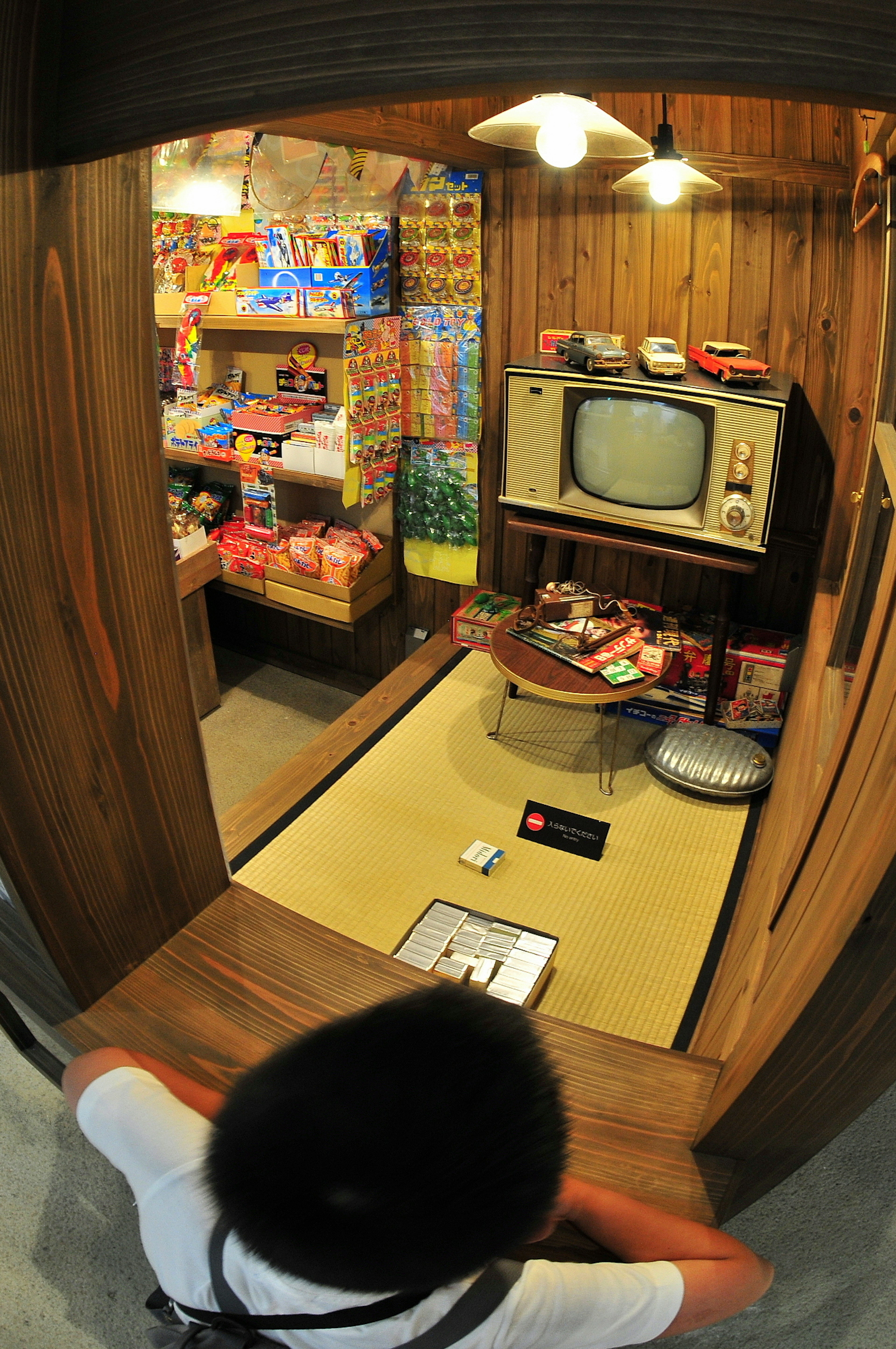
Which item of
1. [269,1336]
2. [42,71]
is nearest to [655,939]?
[269,1336]

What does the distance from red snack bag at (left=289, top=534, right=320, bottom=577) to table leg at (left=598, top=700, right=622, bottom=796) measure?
1.43 meters

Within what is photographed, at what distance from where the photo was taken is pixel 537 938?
198 centimetres

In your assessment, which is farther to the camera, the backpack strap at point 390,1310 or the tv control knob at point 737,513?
the tv control knob at point 737,513

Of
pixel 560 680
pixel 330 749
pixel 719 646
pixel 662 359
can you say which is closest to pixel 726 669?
pixel 719 646

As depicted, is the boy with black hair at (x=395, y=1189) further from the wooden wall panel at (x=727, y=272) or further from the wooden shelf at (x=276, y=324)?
the wooden shelf at (x=276, y=324)

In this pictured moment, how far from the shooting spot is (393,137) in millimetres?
2604

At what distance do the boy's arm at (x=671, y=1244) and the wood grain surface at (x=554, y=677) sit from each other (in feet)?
6.10

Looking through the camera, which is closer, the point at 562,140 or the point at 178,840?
the point at 178,840

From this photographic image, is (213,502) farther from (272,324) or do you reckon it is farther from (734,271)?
(734,271)

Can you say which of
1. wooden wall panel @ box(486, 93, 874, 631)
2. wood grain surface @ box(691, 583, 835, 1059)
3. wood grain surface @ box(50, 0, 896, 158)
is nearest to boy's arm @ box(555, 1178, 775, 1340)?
wood grain surface @ box(691, 583, 835, 1059)

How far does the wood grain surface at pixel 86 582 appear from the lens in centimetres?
74

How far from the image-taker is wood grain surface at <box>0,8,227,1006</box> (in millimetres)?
743

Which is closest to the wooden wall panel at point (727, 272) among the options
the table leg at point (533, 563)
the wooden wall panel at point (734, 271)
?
the wooden wall panel at point (734, 271)

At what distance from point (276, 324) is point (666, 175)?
1562 millimetres
